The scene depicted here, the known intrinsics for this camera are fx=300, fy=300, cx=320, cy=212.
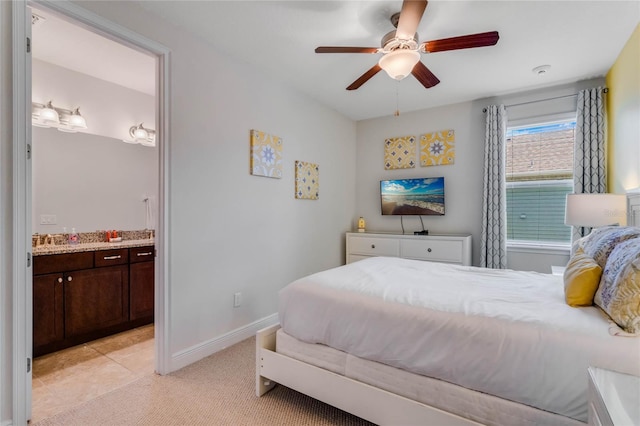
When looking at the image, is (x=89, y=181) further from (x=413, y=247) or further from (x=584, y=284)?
(x=584, y=284)

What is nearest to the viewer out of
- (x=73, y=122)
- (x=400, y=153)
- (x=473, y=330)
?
(x=473, y=330)

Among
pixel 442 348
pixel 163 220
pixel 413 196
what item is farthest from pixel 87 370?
pixel 413 196

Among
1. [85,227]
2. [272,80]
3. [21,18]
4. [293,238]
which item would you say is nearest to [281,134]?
[272,80]

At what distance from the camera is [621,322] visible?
115 cm

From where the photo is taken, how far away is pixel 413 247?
376 cm

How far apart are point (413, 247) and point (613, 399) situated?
2.97 m

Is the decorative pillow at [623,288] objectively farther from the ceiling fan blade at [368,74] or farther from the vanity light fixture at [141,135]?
the vanity light fixture at [141,135]

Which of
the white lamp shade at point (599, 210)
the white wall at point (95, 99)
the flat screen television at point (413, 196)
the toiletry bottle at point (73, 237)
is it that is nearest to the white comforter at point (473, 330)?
the white lamp shade at point (599, 210)

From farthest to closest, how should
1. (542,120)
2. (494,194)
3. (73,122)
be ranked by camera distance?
(494,194) → (542,120) → (73,122)

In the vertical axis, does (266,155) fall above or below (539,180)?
above

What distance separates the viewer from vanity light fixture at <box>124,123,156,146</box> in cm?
358

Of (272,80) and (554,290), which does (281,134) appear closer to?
(272,80)

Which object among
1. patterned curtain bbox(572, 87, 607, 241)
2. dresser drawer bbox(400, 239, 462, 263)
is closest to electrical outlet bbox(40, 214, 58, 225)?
dresser drawer bbox(400, 239, 462, 263)

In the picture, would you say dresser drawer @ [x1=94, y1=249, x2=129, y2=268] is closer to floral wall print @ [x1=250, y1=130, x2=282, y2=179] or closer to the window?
floral wall print @ [x1=250, y1=130, x2=282, y2=179]
